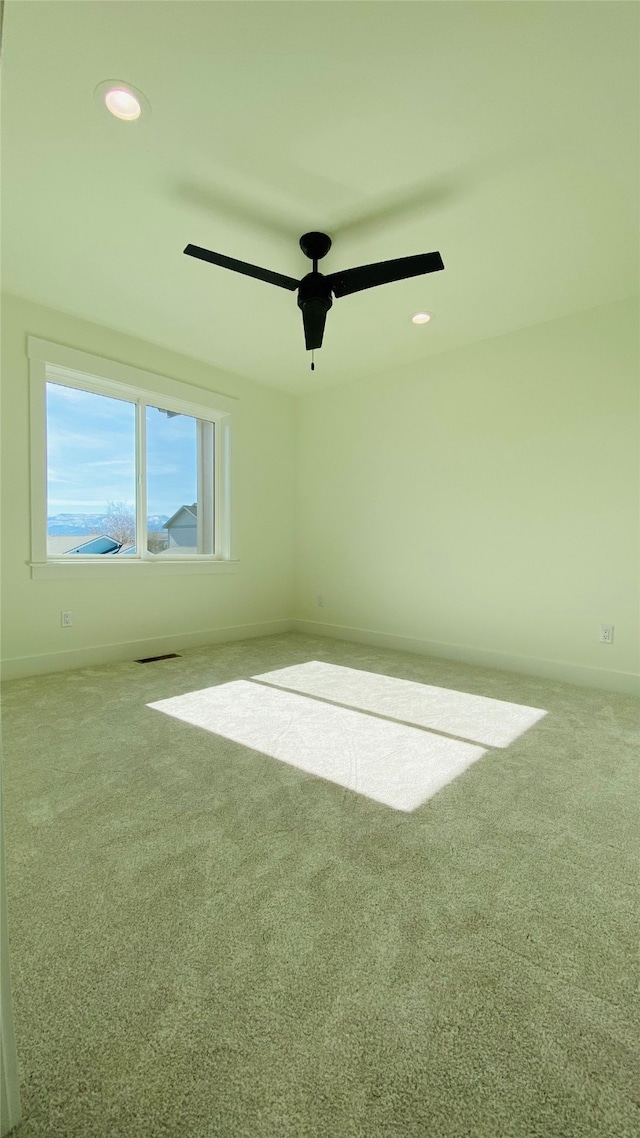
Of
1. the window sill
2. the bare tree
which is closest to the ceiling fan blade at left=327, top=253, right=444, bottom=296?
the bare tree

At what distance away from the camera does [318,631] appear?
4855 millimetres

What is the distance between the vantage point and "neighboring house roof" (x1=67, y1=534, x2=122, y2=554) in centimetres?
351

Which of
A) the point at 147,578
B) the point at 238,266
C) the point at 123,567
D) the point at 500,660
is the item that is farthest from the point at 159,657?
the point at 238,266

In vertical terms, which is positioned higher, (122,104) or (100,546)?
(122,104)

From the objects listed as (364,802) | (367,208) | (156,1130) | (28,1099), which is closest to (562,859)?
(364,802)

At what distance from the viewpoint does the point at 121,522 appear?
3.71m

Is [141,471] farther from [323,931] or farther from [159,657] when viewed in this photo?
[323,931]

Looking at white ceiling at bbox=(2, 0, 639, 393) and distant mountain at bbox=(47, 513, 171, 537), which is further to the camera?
distant mountain at bbox=(47, 513, 171, 537)

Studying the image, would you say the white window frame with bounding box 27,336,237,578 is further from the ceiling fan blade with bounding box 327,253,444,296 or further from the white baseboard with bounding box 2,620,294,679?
the ceiling fan blade with bounding box 327,253,444,296

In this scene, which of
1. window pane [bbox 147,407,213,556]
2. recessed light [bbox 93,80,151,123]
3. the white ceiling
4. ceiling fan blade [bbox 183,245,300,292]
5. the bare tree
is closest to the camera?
the white ceiling

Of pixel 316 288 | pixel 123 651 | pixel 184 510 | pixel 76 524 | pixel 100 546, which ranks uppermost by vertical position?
pixel 316 288

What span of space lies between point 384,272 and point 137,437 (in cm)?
244

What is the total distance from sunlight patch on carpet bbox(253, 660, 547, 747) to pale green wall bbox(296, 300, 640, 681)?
913 millimetres

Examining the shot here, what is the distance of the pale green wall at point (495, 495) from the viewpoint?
3016mm
